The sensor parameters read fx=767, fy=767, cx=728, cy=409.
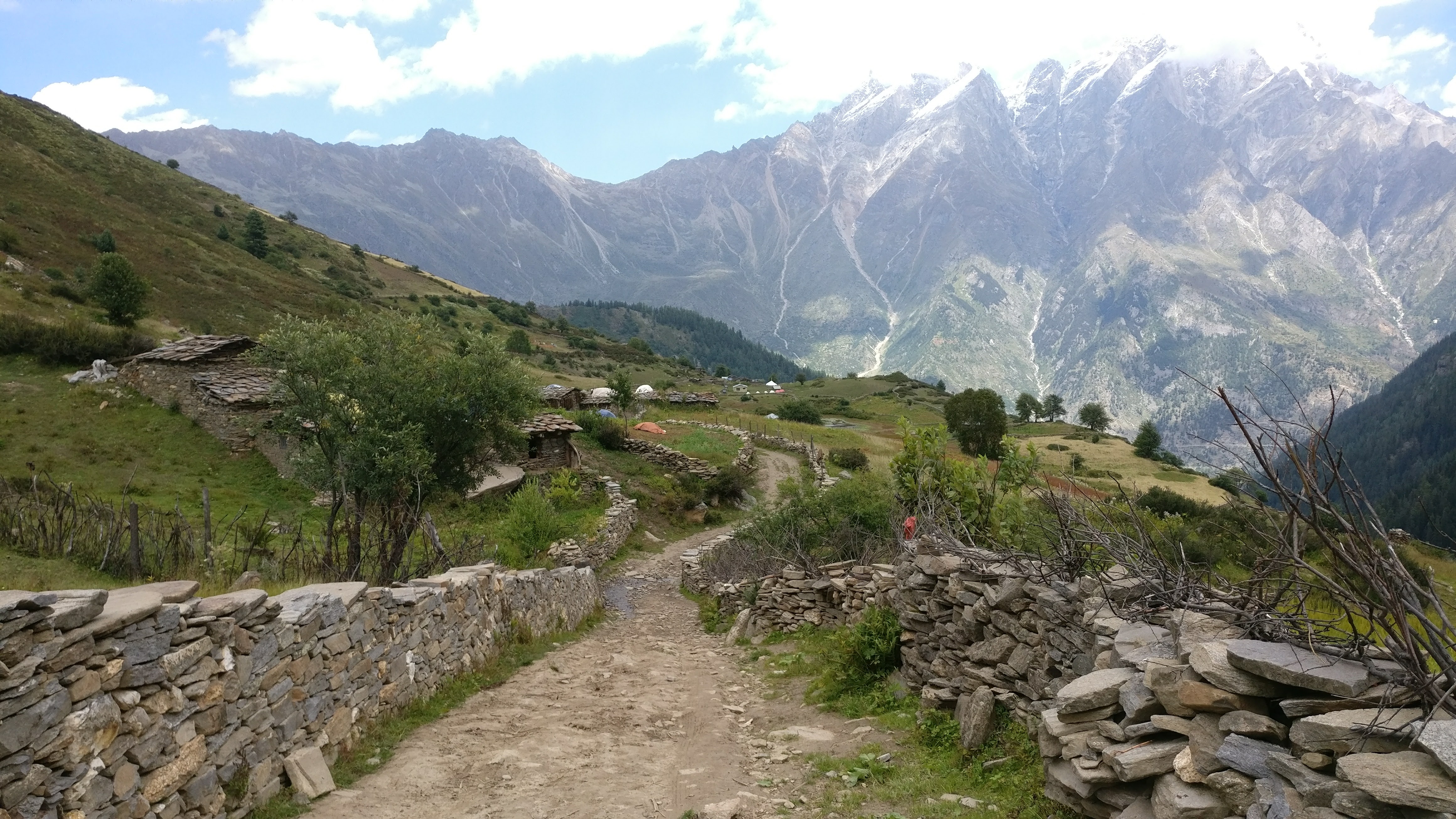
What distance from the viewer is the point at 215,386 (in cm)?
2570

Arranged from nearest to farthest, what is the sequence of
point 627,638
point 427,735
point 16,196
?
1. point 427,735
2. point 627,638
3. point 16,196

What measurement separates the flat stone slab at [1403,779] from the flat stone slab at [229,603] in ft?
24.6

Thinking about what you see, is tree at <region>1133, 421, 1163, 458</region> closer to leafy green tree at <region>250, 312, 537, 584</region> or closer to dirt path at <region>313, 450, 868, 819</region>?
leafy green tree at <region>250, 312, 537, 584</region>

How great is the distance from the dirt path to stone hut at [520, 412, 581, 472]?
20961 mm

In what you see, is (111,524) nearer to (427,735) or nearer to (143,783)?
(427,735)

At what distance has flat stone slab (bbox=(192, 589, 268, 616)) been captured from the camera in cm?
614

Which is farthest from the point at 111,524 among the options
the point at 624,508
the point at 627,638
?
the point at 624,508

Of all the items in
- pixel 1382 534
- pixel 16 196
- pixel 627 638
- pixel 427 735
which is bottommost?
pixel 627 638

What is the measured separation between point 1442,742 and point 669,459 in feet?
128

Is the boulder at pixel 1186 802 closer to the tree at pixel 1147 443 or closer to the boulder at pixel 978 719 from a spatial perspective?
the boulder at pixel 978 719

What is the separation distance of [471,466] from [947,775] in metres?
15.3

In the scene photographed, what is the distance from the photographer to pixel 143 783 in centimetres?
539

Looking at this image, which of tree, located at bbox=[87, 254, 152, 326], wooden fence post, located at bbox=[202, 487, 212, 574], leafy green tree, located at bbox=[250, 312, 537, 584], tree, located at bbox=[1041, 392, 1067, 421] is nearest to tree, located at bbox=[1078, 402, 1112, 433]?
tree, located at bbox=[1041, 392, 1067, 421]

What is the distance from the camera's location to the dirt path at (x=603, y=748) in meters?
6.96
